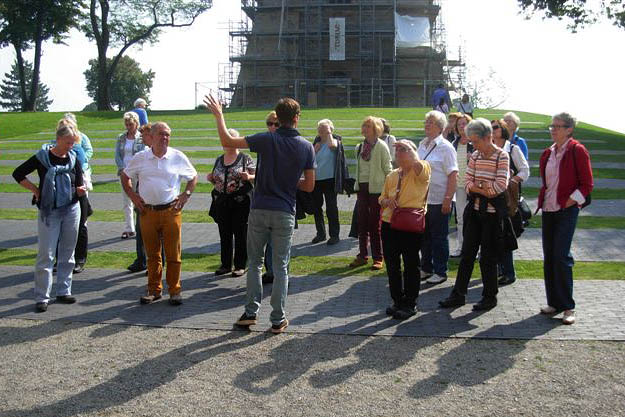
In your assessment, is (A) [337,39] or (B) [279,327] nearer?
(B) [279,327]

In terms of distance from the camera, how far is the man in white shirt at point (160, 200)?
770 centimetres

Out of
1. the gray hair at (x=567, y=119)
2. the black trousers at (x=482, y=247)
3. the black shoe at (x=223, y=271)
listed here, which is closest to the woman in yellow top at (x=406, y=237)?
the black trousers at (x=482, y=247)

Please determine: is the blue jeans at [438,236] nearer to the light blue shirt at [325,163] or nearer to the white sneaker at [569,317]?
the white sneaker at [569,317]

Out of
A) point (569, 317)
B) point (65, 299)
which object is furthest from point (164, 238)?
point (569, 317)

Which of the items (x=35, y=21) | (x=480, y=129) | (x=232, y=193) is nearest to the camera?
(x=480, y=129)

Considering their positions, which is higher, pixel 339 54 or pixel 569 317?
pixel 339 54

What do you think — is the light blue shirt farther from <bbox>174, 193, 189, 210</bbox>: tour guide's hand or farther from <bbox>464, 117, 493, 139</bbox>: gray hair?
<bbox>464, 117, 493, 139</bbox>: gray hair

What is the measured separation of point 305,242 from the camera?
11695 mm

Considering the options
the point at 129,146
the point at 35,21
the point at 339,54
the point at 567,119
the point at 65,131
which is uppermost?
the point at 35,21

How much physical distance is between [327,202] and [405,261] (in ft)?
13.3

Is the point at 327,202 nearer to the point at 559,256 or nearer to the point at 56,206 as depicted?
the point at 56,206

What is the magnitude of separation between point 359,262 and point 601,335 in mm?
3859

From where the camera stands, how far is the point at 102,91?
5262 cm

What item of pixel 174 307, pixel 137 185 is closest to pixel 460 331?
pixel 174 307
